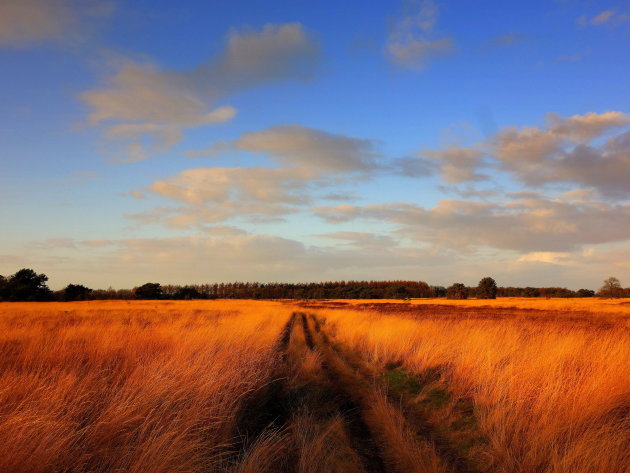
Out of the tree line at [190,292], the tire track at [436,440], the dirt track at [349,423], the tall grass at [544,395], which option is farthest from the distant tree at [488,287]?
the tire track at [436,440]

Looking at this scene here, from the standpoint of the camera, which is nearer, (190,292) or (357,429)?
(357,429)

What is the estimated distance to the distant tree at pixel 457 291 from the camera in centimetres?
10632

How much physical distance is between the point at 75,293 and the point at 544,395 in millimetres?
110086

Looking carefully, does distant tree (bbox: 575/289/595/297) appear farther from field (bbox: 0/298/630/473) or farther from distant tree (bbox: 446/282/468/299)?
field (bbox: 0/298/630/473)

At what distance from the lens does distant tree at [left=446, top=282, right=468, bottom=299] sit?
349ft

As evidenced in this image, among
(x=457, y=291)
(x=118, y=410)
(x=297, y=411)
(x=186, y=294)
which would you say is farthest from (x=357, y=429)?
(x=186, y=294)

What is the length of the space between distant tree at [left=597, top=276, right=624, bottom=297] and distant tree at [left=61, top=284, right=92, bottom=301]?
421ft

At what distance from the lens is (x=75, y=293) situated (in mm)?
99125

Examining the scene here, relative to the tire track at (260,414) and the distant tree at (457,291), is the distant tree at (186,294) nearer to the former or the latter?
the distant tree at (457,291)

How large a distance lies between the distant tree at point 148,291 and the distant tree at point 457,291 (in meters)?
77.1

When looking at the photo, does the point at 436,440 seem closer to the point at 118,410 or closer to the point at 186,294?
the point at 118,410

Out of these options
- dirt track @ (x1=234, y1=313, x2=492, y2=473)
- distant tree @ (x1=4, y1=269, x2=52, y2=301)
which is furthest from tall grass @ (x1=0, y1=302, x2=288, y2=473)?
distant tree @ (x1=4, y1=269, x2=52, y2=301)

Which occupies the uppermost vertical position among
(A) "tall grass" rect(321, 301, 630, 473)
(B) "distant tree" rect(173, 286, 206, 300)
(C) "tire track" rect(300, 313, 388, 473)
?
(A) "tall grass" rect(321, 301, 630, 473)

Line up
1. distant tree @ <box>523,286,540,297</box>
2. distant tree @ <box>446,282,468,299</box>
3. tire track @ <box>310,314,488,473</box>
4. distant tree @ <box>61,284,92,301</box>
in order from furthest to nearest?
distant tree @ <box>523,286,540,297</box> → distant tree @ <box>446,282,468,299</box> → distant tree @ <box>61,284,92,301</box> → tire track @ <box>310,314,488,473</box>
